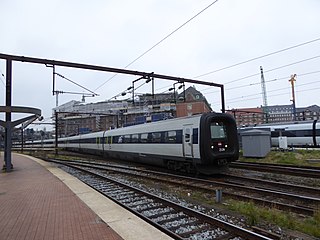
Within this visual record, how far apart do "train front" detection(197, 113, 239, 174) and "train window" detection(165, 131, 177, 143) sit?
2.25 m

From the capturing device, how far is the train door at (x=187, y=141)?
13.9 meters

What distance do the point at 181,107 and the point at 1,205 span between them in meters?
57.3

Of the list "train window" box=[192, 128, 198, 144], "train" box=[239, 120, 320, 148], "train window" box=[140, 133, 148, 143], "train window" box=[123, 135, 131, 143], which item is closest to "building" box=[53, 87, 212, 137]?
"train" box=[239, 120, 320, 148]

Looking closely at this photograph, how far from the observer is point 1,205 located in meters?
8.55

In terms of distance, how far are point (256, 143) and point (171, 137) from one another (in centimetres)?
897

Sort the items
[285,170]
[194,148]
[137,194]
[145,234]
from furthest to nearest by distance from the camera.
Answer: [285,170]
[194,148]
[137,194]
[145,234]

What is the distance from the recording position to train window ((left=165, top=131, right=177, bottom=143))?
15365 millimetres

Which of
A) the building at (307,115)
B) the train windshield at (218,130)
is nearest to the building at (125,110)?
the building at (307,115)

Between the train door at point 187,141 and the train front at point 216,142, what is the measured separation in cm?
76

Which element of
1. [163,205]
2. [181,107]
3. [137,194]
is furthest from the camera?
[181,107]

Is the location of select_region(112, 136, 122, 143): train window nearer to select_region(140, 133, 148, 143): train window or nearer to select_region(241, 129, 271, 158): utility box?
select_region(140, 133, 148, 143): train window

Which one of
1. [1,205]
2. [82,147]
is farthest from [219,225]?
[82,147]

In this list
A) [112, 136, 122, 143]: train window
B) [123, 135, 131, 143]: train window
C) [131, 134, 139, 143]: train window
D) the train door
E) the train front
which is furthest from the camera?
[112, 136, 122, 143]: train window

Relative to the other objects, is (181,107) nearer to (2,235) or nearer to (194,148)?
(194,148)
